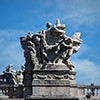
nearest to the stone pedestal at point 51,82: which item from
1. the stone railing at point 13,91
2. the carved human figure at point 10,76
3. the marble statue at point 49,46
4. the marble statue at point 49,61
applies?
the marble statue at point 49,61

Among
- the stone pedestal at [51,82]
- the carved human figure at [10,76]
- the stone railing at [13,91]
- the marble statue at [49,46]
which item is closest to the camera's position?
the stone pedestal at [51,82]

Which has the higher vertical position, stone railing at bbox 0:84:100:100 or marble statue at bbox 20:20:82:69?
marble statue at bbox 20:20:82:69

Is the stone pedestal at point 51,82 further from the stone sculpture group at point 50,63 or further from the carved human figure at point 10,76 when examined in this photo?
the carved human figure at point 10,76

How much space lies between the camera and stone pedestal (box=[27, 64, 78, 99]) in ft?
106

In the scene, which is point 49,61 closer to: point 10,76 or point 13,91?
point 13,91

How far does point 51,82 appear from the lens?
3238 cm

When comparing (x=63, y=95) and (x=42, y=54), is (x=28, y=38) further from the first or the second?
(x=63, y=95)

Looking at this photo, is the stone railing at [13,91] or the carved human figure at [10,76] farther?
the carved human figure at [10,76]

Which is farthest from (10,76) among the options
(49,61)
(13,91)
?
(49,61)

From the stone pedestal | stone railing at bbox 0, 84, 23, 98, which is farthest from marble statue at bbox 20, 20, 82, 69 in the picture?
stone railing at bbox 0, 84, 23, 98

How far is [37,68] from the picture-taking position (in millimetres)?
32719

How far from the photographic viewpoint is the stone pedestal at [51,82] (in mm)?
32281

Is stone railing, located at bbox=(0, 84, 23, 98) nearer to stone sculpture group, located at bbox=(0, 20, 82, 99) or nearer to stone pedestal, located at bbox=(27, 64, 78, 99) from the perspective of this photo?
stone sculpture group, located at bbox=(0, 20, 82, 99)

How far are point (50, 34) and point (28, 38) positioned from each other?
159cm
